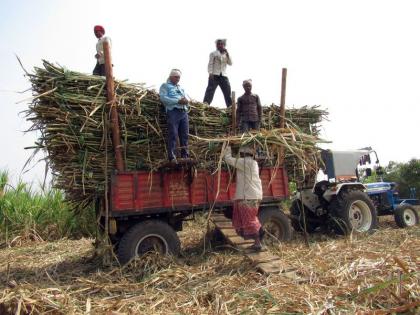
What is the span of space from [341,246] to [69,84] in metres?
4.78

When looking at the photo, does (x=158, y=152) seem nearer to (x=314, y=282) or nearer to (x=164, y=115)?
(x=164, y=115)

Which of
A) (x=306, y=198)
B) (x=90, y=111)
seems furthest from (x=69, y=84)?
(x=306, y=198)

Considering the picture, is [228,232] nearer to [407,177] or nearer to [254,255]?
[254,255]

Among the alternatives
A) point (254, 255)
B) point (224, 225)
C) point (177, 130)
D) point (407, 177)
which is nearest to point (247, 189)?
point (254, 255)

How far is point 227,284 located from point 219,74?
4.66 m

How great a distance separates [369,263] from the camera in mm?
4805

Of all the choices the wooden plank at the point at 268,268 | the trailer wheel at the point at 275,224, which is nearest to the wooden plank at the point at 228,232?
the trailer wheel at the point at 275,224

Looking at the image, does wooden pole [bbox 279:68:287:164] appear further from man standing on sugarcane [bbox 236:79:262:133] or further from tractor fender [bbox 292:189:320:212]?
tractor fender [bbox 292:189:320:212]

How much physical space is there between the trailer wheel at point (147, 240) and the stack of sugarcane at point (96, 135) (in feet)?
2.59

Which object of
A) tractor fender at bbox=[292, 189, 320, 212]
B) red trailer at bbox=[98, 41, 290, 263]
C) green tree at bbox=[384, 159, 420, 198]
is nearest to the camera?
red trailer at bbox=[98, 41, 290, 263]

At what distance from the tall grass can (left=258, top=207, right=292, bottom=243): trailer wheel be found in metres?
3.89

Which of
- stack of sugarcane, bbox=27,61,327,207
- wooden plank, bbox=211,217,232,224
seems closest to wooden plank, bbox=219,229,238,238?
wooden plank, bbox=211,217,232,224

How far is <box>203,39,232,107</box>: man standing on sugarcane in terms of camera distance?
819 centimetres

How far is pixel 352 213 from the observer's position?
8172mm
